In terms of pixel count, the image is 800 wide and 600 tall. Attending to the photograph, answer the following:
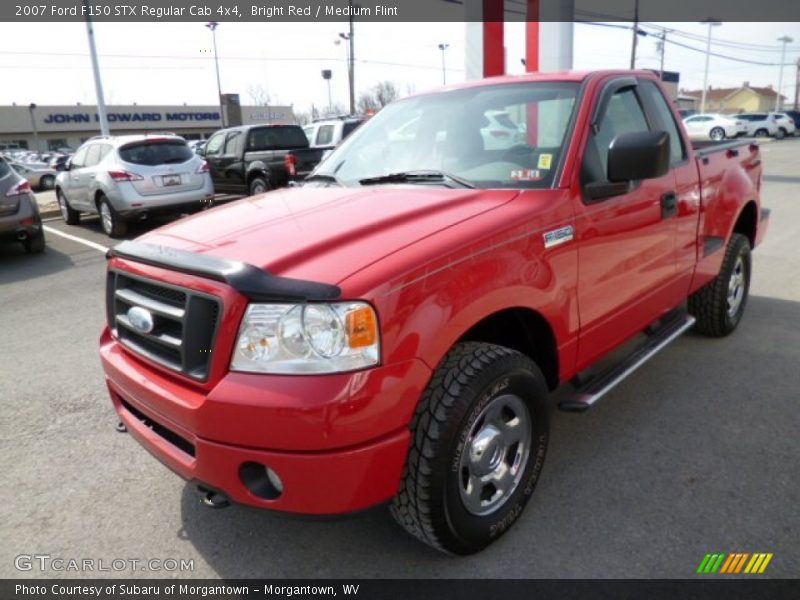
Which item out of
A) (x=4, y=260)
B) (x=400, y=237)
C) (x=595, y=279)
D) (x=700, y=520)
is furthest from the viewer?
(x=4, y=260)

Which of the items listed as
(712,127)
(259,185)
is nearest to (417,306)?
(259,185)

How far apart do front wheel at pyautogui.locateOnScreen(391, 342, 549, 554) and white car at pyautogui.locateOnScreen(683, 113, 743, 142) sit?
130 ft

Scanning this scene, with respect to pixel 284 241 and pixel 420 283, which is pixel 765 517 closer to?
pixel 420 283

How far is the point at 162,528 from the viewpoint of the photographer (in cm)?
273

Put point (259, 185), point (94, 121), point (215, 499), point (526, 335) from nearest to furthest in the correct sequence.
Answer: point (215, 499) < point (526, 335) < point (259, 185) < point (94, 121)

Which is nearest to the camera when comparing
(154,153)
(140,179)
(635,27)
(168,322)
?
(168,322)

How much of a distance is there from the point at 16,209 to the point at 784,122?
43.5 metres

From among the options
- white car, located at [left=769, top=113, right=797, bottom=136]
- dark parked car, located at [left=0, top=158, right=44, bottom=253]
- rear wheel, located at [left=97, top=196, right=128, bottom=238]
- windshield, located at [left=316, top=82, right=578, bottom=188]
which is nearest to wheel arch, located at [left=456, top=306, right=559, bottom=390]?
windshield, located at [left=316, top=82, right=578, bottom=188]

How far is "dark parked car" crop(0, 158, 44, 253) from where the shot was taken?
850cm

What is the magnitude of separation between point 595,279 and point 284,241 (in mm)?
1487

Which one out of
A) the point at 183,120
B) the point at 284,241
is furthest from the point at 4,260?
the point at 183,120

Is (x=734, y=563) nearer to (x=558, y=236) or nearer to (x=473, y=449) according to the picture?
(x=473, y=449)

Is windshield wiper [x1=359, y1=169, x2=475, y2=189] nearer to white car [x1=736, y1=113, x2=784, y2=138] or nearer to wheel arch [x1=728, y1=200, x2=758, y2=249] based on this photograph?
wheel arch [x1=728, y1=200, x2=758, y2=249]

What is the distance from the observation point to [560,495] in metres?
2.84
